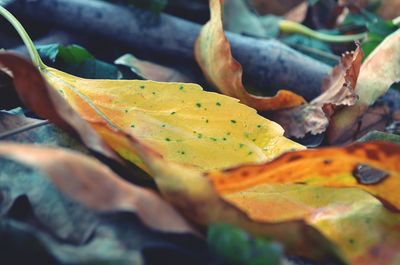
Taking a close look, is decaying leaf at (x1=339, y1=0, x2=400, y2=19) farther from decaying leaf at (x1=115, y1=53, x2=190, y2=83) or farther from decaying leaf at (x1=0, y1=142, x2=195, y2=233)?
decaying leaf at (x1=0, y1=142, x2=195, y2=233)

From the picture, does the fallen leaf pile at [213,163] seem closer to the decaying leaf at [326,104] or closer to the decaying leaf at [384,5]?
the decaying leaf at [326,104]

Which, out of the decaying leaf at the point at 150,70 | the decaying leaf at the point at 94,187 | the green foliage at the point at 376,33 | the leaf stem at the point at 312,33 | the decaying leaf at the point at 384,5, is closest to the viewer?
the decaying leaf at the point at 94,187

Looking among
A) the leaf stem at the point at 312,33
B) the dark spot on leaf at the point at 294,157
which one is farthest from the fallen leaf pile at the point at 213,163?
the leaf stem at the point at 312,33

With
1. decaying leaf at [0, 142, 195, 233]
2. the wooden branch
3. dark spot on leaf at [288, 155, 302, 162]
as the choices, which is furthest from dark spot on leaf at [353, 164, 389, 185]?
the wooden branch

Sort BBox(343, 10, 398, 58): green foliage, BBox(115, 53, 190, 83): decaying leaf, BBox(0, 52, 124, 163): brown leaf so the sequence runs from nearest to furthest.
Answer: BBox(0, 52, 124, 163): brown leaf, BBox(115, 53, 190, 83): decaying leaf, BBox(343, 10, 398, 58): green foliage

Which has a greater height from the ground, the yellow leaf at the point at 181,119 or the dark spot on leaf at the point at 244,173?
the dark spot on leaf at the point at 244,173

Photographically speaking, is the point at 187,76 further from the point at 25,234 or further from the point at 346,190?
the point at 25,234

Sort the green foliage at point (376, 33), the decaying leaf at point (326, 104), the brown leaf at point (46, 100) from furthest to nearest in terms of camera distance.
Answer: the green foliage at point (376, 33) → the decaying leaf at point (326, 104) → the brown leaf at point (46, 100)

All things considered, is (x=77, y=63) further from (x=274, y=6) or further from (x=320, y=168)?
(x=274, y=6)
